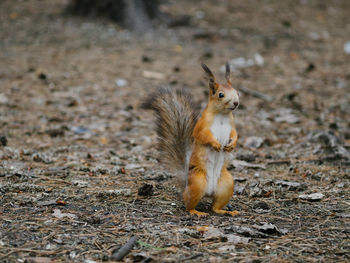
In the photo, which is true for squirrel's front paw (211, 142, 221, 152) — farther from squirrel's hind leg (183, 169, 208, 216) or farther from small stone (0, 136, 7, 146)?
small stone (0, 136, 7, 146)

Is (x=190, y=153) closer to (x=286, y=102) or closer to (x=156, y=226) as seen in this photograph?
(x=156, y=226)

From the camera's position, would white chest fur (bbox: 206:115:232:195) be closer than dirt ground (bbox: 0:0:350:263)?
No

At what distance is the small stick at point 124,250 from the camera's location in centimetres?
199

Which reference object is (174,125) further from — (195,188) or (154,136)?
(154,136)

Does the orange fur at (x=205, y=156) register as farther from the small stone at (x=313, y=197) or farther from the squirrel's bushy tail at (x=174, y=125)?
the small stone at (x=313, y=197)

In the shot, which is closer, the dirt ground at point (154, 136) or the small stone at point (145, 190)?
the dirt ground at point (154, 136)

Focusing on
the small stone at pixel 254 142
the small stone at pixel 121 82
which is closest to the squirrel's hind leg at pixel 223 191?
the small stone at pixel 254 142

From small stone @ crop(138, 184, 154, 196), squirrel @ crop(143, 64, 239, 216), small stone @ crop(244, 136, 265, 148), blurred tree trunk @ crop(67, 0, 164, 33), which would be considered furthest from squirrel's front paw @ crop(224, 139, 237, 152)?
blurred tree trunk @ crop(67, 0, 164, 33)

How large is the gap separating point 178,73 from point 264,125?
80.4 inches

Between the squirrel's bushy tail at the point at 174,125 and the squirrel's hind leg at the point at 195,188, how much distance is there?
8.1 inches

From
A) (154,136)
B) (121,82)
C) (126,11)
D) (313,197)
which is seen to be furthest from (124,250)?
(126,11)

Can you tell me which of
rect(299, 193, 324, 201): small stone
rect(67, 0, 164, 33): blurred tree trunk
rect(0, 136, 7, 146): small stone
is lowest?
rect(0, 136, 7, 146): small stone

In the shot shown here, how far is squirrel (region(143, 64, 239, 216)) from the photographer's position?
252 cm

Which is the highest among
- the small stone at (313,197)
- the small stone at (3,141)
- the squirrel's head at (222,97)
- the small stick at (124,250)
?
the squirrel's head at (222,97)
